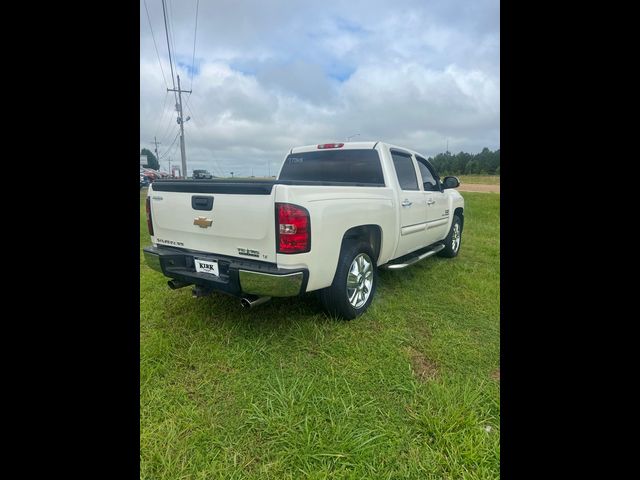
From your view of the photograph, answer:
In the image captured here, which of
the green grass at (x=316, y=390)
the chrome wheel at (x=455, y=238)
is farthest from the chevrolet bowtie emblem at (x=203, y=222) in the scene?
the chrome wheel at (x=455, y=238)

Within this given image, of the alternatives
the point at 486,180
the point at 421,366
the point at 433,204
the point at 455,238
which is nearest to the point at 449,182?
the point at 433,204

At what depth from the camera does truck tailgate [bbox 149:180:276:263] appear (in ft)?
8.62

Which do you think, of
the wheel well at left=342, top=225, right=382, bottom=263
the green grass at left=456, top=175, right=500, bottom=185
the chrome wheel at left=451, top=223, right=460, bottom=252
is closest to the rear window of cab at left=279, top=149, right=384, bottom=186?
the wheel well at left=342, top=225, right=382, bottom=263

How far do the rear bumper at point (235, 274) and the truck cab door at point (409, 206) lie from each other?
1.91m

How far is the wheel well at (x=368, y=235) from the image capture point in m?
3.28

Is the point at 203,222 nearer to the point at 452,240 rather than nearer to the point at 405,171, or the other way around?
the point at 405,171

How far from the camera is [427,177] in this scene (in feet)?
17.5

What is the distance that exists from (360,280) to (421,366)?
1.05 m
